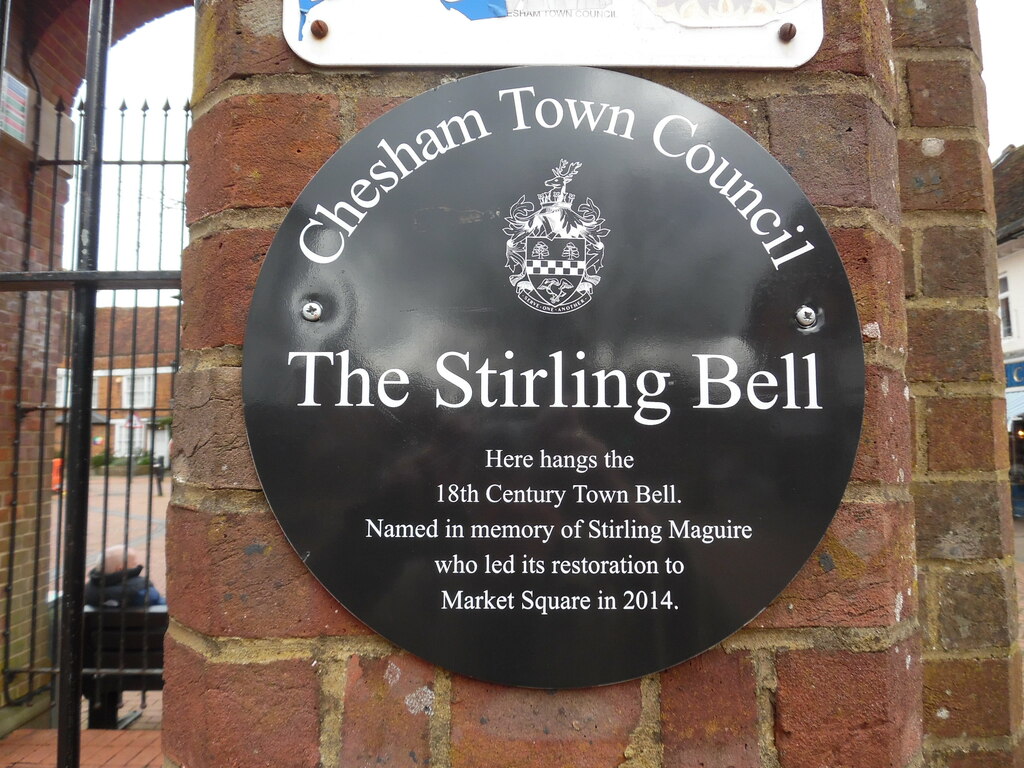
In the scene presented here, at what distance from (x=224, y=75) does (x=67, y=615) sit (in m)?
1.11

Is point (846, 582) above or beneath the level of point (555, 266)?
beneath

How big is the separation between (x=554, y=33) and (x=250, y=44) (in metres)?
0.52

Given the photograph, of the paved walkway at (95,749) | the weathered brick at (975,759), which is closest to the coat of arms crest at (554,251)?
the weathered brick at (975,759)

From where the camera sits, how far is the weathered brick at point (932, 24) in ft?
5.09

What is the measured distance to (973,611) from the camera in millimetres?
1475

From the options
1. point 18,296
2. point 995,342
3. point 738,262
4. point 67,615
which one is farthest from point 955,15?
point 18,296

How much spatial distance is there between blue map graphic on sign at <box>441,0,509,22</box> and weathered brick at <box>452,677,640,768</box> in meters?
1.09

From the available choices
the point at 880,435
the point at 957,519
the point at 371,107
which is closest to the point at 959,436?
the point at 957,519

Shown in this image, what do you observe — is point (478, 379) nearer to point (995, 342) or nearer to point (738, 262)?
point (738, 262)

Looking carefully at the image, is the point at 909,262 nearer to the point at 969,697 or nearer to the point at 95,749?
the point at 969,697

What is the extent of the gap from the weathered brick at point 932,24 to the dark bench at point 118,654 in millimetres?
4096

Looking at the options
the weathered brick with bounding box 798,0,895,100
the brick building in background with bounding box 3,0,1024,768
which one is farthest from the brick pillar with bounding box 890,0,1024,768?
the weathered brick with bounding box 798,0,895,100

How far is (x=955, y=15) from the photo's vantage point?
156 cm

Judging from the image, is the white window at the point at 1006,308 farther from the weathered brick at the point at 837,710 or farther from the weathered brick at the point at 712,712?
the weathered brick at the point at 712,712
